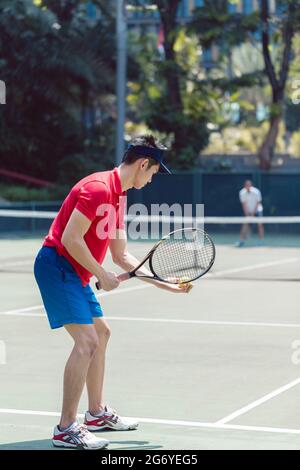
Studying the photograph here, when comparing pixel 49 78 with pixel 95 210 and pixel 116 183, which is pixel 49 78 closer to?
pixel 116 183

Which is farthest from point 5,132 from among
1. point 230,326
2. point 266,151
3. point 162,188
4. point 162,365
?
point 162,365

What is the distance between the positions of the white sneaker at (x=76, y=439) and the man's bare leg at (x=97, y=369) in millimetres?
504

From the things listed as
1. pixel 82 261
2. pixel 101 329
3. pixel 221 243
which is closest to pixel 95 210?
pixel 82 261

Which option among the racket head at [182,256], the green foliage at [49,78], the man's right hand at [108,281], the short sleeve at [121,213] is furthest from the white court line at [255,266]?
the green foliage at [49,78]

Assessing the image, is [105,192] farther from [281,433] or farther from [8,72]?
[8,72]

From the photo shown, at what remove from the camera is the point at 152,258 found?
7.48 metres

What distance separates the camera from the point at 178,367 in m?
10.1

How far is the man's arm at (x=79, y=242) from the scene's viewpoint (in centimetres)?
680

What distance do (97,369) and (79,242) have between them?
1.02 m

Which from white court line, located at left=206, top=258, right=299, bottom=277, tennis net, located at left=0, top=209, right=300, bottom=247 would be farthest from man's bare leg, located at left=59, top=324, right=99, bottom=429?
tennis net, located at left=0, top=209, right=300, bottom=247

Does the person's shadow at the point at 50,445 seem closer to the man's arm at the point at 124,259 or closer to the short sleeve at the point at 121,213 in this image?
the man's arm at the point at 124,259

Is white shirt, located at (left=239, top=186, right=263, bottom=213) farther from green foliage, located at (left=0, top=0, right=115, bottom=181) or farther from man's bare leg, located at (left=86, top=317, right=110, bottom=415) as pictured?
man's bare leg, located at (left=86, top=317, right=110, bottom=415)

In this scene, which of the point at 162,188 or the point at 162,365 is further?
the point at 162,188

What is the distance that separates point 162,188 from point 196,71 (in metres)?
7.02
